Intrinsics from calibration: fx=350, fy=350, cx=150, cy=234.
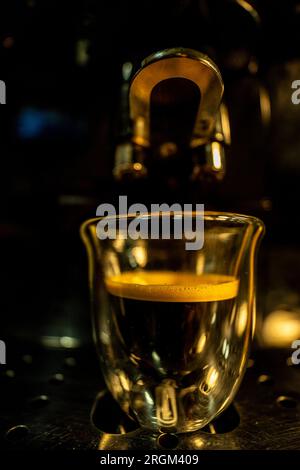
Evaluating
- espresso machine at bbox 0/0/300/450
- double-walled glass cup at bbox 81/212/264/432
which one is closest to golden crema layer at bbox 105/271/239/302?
double-walled glass cup at bbox 81/212/264/432

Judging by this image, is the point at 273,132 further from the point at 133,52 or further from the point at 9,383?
the point at 9,383

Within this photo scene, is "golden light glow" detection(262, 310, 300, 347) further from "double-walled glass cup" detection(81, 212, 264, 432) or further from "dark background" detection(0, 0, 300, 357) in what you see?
"double-walled glass cup" detection(81, 212, 264, 432)

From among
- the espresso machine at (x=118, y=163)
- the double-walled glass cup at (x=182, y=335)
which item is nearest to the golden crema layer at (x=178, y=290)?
the double-walled glass cup at (x=182, y=335)

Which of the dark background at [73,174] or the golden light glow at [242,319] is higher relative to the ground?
the dark background at [73,174]

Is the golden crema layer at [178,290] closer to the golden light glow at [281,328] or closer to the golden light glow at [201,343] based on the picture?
the golden light glow at [201,343]

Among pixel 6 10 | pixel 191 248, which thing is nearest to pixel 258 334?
pixel 191 248

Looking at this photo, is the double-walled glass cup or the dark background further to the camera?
the dark background

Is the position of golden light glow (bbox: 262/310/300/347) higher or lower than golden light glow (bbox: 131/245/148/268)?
lower

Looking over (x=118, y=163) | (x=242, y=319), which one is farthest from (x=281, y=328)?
(x=118, y=163)

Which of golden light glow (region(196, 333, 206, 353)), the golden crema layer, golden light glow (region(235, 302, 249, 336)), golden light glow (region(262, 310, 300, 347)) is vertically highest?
the golden crema layer
